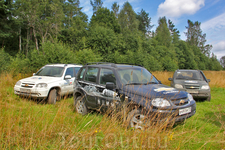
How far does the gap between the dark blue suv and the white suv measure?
1.48m

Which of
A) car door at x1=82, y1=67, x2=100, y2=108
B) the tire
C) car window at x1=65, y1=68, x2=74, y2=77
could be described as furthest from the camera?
car window at x1=65, y1=68, x2=74, y2=77

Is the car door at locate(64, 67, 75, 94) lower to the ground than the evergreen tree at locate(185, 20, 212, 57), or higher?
lower

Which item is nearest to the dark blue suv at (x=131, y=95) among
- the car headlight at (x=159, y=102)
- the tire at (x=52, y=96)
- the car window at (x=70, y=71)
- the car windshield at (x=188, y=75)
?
the car headlight at (x=159, y=102)

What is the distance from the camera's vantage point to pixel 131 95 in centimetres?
370

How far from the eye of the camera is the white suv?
620 centimetres

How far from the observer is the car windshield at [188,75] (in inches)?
334

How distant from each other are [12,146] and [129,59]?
26.7 metres

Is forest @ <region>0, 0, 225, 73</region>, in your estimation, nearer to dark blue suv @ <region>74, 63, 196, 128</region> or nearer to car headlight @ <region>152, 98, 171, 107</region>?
dark blue suv @ <region>74, 63, 196, 128</region>

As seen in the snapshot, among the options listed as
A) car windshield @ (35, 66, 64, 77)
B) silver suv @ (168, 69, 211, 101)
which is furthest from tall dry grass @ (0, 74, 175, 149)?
silver suv @ (168, 69, 211, 101)

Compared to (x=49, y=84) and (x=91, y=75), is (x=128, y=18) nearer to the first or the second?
(x=49, y=84)

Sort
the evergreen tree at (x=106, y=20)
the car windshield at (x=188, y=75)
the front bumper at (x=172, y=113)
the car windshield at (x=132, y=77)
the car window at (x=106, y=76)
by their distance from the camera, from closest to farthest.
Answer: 1. the front bumper at (x=172, y=113)
2. the car windshield at (x=132, y=77)
3. the car window at (x=106, y=76)
4. the car windshield at (x=188, y=75)
5. the evergreen tree at (x=106, y=20)

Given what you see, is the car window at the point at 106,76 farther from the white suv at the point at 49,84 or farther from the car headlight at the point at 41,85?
the car headlight at the point at 41,85

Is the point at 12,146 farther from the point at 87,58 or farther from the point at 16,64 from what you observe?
the point at 87,58

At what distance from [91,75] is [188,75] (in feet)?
21.0
